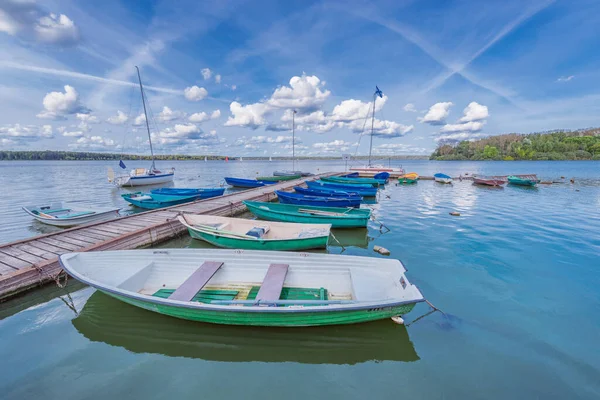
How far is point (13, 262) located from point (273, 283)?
318 inches

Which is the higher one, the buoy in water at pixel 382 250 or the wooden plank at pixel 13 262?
the wooden plank at pixel 13 262

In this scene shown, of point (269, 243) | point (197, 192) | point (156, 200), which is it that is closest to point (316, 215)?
point (269, 243)

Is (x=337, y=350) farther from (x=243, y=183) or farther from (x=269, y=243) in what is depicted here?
(x=243, y=183)

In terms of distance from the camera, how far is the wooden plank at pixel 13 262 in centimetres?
707

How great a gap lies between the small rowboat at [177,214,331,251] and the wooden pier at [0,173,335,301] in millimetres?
1575

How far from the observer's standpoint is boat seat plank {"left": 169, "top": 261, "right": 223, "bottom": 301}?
540 cm

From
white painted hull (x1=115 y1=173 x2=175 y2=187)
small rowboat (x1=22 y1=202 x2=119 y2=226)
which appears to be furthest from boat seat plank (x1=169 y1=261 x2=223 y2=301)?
white painted hull (x1=115 y1=173 x2=175 y2=187)

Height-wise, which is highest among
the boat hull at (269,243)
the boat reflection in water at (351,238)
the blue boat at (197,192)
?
the blue boat at (197,192)

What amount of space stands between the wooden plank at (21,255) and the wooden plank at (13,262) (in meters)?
0.10

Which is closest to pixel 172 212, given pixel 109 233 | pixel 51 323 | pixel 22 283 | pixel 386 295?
pixel 109 233

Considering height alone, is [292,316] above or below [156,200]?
below

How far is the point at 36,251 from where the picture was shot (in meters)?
8.08

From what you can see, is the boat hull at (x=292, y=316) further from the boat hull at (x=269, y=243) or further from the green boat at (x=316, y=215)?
the green boat at (x=316, y=215)

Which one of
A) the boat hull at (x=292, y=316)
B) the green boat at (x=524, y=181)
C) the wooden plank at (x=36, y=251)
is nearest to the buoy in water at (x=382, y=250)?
the boat hull at (x=292, y=316)
